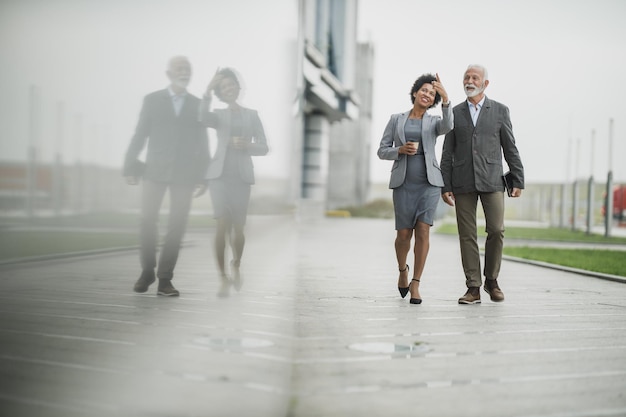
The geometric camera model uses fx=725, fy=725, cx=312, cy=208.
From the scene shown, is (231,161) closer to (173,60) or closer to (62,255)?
(173,60)

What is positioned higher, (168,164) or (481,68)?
(481,68)

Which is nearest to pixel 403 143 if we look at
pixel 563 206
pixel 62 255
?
pixel 62 255

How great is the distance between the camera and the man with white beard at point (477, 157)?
506cm

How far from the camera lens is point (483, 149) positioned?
5062 mm

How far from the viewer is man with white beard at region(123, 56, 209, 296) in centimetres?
133

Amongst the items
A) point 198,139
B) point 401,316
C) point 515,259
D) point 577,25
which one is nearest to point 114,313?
point 198,139

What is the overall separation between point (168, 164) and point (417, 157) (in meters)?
3.82

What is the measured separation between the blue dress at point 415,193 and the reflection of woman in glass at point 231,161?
2.91 m

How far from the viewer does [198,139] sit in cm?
160

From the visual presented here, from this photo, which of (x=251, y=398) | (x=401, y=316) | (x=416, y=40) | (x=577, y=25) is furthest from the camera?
(x=401, y=316)

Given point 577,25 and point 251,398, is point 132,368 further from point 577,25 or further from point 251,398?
point 577,25

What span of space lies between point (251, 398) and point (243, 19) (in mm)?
1081

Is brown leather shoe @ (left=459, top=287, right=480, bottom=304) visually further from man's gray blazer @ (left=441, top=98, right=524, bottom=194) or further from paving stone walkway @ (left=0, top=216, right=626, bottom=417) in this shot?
man's gray blazer @ (left=441, top=98, right=524, bottom=194)

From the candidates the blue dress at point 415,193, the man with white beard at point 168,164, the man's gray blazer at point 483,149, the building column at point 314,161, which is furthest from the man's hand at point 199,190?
the building column at point 314,161
